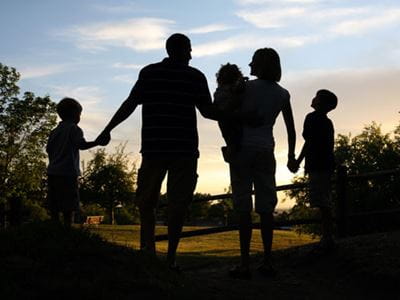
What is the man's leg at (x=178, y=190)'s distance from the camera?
534 cm

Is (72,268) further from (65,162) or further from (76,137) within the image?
(76,137)

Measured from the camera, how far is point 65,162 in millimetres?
6379

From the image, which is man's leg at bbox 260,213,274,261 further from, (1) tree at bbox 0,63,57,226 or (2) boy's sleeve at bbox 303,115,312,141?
(1) tree at bbox 0,63,57,226

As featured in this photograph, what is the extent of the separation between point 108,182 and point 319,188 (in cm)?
5763

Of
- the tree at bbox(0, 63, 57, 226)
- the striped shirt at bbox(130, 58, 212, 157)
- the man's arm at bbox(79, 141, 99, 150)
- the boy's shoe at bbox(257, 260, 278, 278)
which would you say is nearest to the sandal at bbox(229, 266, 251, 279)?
the boy's shoe at bbox(257, 260, 278, 278)

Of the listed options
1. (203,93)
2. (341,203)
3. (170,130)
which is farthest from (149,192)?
(341,203)

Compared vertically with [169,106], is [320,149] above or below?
below

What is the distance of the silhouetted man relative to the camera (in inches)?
208

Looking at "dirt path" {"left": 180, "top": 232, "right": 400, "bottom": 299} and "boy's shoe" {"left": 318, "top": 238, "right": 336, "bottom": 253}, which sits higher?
"boy's shoe" {"left": 318, "top": 238, "right": 336, "bottom": 253}

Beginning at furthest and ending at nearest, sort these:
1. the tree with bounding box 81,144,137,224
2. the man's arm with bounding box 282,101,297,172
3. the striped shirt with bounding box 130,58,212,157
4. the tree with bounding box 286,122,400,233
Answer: the tree with bounding box 81,144,137,224 → the tree with bounding box 286,122,400,233 → the man's arm with bounding box 282,101,297,172 → the striped shirt with bounding box 130,58,212,157

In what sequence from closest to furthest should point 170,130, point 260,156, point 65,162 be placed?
point 170,130, point 260,156, point 65,162

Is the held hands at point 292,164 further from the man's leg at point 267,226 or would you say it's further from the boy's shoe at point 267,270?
the boy's shoe at point 267,270

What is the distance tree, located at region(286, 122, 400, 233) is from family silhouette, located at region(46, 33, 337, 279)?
18988 mm

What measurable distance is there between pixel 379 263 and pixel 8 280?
4.43 metres
